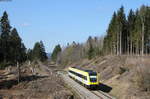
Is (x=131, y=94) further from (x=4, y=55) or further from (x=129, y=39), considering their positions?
(x=129, y=39)

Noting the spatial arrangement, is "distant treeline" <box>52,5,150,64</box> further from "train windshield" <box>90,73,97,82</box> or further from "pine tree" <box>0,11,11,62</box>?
"pine tree" <box>0,11,11,62</box>

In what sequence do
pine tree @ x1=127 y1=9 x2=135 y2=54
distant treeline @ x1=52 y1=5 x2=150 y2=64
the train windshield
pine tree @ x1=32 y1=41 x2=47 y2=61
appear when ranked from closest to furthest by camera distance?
the train windshield < distant treeline @ x1=52 y1=5 x2=150 y2=64 < pine tree @ x1=127 y1=9 x2=135 y2=54 < pine tree @ x1=32 y1=41 x2=47 y2=61

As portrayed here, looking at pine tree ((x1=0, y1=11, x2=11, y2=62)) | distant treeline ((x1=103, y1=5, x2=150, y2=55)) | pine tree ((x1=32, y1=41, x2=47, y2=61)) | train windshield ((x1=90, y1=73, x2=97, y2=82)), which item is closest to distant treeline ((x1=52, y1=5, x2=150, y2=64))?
distant treeline ((x1=103, y1=5, x2=150, y2=55))

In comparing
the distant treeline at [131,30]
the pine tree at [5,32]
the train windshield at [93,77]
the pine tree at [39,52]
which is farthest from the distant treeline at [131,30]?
the pine tree at [39,52]

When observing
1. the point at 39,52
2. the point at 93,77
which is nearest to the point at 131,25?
the point at 93,77

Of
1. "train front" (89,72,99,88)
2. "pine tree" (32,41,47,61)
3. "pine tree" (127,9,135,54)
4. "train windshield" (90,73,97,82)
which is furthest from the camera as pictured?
"pine tree" (32,41,47,61)

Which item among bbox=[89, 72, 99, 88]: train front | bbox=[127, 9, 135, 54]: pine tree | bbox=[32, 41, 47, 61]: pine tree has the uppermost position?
bbox=[127, 9, 135, 54]: pine tree

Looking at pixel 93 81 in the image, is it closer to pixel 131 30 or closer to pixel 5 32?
pixel 5 32

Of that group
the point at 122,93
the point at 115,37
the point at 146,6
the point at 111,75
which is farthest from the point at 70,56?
the point at 122,93

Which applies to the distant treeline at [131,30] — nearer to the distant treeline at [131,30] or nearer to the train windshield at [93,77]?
the distant treeline at [131,30]

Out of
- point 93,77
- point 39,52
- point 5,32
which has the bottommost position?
point 93,77

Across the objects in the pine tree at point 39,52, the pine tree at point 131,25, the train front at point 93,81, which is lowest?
the train front at point 93,81

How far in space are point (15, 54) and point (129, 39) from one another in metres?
35.1

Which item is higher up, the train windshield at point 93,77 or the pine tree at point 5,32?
the pine tree at point 5,32
